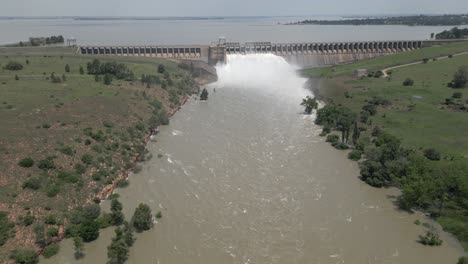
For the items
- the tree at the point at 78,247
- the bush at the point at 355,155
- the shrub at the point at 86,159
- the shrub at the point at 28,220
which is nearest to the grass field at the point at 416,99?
the bush at the point at 355,155

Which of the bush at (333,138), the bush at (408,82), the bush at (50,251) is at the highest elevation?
the bush at (408,82)

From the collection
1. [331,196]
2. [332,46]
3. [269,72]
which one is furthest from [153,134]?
[332,46]

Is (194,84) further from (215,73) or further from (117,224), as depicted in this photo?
(117,224)

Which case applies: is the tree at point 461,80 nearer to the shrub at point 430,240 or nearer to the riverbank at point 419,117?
the riverbank at point 419,117

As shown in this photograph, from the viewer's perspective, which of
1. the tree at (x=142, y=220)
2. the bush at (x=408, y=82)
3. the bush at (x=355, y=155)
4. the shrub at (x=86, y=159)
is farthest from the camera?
the bush at (x=408, y=82)

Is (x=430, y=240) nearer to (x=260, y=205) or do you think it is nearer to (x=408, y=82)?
(x=260, y=205)

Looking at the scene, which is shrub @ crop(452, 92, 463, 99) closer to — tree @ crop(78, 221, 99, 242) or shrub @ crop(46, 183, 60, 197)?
tree @ crop(78, 221, 99, 242)
